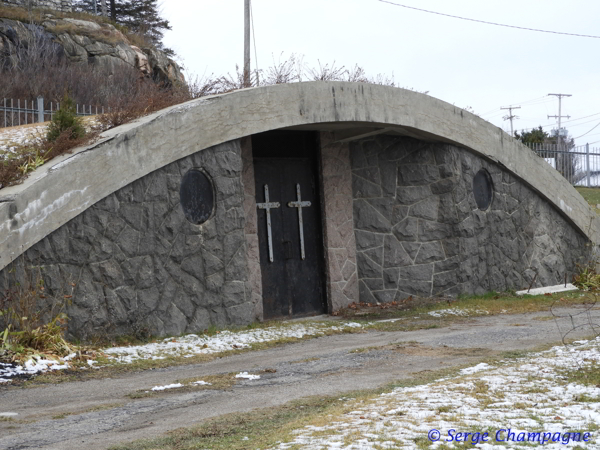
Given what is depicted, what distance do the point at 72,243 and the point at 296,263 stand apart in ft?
13.0

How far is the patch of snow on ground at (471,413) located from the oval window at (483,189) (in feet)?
22.3

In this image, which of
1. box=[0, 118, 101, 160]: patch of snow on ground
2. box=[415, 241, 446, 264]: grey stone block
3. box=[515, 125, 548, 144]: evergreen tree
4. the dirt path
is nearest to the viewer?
the dirt path

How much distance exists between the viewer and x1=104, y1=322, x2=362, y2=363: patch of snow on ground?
298 inches

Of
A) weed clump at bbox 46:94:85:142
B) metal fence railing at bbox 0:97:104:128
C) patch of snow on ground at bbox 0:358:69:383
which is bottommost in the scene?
patch of snow on ground at bbox 0:358:69:383

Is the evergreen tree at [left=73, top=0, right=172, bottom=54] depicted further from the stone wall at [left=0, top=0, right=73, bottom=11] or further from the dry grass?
the dry grass

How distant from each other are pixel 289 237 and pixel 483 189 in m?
3.75

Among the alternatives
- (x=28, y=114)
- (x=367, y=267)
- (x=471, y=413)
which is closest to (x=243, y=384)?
(x=471, y=413)

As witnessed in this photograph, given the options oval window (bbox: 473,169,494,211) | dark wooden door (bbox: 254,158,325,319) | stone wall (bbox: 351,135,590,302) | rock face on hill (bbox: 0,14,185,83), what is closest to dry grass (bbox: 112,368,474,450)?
dark wooden door (bbox: 254,158,325,319)

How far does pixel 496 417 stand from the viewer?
13.7 feet

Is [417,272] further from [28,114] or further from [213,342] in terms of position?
[28,114]

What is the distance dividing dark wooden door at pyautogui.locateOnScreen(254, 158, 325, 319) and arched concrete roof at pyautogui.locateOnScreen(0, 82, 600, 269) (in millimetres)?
923

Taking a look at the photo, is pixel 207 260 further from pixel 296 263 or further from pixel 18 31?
pixel 18 31

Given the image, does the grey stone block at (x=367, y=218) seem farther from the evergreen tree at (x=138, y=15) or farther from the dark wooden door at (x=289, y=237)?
the evergreen tree at (x=138, y=15)

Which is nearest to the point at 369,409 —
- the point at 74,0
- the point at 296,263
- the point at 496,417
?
the point at 496,417
